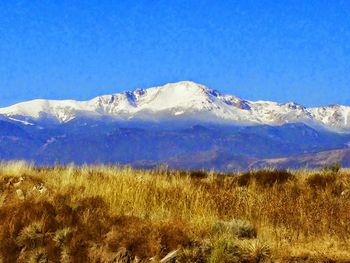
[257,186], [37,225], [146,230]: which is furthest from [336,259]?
[257,186]

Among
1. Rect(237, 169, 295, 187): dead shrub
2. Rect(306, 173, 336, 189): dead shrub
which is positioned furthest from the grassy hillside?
Rect(237, 169, 295, 187): dead shrub

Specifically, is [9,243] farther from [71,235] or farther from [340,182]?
[340,182]

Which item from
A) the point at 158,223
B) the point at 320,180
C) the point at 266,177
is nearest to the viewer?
the point at 158,223

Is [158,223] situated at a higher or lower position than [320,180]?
higher

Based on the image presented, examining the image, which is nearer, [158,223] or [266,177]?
[158,223]

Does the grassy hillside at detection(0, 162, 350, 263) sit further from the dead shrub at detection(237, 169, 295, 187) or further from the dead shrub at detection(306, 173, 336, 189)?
the dead shrub at detection(237, 169, 295, 187)

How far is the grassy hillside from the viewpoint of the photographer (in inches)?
524

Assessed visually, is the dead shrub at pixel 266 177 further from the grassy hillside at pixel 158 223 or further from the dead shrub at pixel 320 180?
the grassy hillside at pixel 158 223

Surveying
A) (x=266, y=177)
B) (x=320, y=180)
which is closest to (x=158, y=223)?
(x=320, y=180)

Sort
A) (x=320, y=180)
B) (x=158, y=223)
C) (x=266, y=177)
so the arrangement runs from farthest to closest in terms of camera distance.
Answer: (x=266, y=177), (x=320, y=180), (x=158, y=223)

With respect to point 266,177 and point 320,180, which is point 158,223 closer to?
point 320,180

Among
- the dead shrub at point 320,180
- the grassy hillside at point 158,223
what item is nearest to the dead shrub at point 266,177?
the dead shrub at point 320,180

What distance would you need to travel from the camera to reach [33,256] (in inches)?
557

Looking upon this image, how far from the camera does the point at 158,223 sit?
573 inches
